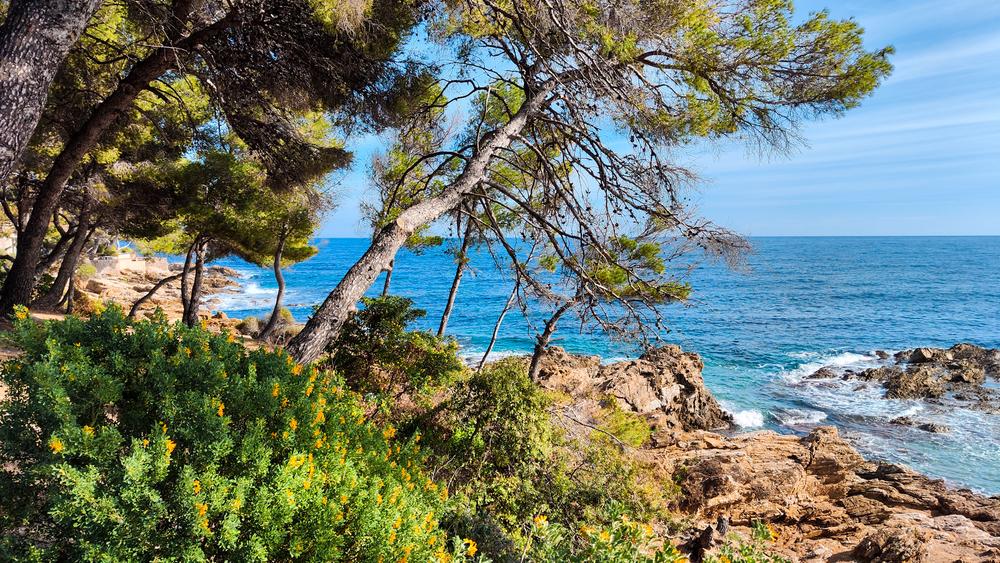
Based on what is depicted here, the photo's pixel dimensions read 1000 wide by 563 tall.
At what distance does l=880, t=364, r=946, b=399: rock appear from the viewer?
18.3 metres

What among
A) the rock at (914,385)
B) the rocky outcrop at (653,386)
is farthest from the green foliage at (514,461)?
the rock at (914,385)

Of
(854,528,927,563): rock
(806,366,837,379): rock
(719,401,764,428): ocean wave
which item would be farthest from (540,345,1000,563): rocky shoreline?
(806,366,837,379): rock

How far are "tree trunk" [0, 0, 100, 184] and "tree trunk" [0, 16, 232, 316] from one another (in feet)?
4.82

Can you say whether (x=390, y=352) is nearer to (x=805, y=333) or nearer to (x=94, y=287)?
(x=94, y=287)

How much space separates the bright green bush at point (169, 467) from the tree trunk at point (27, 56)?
144cm

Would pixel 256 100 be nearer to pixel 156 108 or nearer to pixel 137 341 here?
pixel 137 341

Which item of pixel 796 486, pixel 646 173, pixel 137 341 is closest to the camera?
pixel 137 341

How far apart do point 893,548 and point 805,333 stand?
87.3 ft

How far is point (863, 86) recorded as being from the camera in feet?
16.8

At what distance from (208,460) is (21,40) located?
3159 millimetres

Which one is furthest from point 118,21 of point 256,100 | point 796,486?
point 796,486

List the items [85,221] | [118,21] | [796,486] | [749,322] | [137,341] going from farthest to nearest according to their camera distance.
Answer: [749,322] → [85,221] → [796,486] → [118,21] → [137,341]

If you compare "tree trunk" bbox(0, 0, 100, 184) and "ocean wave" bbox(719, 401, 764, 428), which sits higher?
"tree trunk" bbox(0, 0, 100, 184)

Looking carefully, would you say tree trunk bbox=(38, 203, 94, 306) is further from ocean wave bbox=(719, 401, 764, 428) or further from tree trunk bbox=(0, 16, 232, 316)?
ocean wave bbox=(719, 401, 764, 428)
